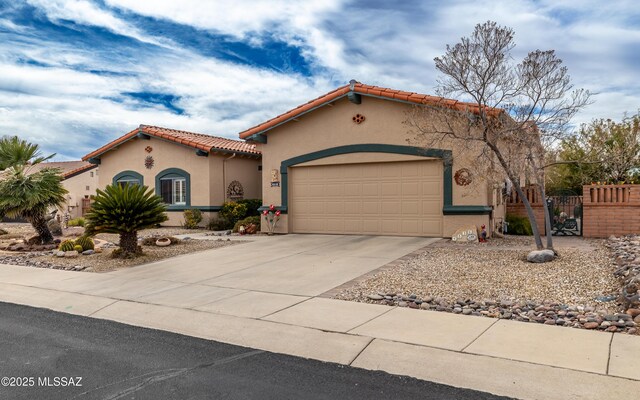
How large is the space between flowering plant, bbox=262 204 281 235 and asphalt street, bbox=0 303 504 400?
1156 centimetres

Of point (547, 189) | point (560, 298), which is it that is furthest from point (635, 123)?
point (560, 298)

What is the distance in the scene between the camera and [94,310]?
8.16 meters

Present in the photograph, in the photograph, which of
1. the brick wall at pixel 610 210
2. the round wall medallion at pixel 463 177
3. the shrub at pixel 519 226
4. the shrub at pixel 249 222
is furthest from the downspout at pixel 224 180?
the brick wall at pixel 610 210

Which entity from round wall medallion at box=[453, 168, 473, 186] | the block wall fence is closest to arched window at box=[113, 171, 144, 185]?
round wall medallion at box=[453, 168, 473, 186]

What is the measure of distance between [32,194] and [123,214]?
4.68 metres

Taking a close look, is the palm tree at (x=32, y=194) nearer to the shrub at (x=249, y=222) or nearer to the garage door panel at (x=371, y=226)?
the shrub at (x=249, y=222)

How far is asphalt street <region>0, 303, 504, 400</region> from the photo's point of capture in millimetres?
4680

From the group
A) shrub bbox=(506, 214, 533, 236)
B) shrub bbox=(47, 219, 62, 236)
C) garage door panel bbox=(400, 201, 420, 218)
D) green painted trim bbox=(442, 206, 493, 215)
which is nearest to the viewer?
green painted trim bbox=(442, 206, 493, 215)

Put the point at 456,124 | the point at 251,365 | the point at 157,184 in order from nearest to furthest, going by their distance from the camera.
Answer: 1. the point at 251,365
2. the point at 456,124
3. the point at 157,184

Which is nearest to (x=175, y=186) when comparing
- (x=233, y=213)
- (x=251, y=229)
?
(x=233, y=213)

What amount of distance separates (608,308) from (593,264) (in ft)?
11.8

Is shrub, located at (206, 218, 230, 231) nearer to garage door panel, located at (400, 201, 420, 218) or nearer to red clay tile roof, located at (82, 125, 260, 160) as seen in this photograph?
red clay tile roof, located at (82, 125, 260, 160)

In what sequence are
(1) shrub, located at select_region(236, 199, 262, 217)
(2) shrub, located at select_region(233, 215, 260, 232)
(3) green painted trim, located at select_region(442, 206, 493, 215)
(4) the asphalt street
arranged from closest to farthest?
(4) the asphalt street
(3) green painted trim, located at select_region(442, 206, 493, 215)
(2) shrub, located at select_region(233, 215, 260, 232)
(1) shrub, located at select_region(236, 199, 262, 217)

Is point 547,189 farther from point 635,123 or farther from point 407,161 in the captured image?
point 407,161
